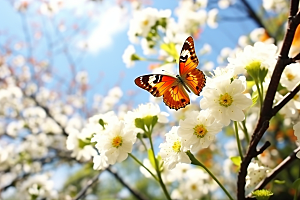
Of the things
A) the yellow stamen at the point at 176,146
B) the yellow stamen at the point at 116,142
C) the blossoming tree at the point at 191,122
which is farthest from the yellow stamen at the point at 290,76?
the yellow stamen at the point at 116,142

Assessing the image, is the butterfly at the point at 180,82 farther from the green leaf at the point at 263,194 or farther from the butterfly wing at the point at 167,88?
the green leaf at the point at 263,194

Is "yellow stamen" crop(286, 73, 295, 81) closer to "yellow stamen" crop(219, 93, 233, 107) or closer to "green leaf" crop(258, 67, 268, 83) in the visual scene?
"green leaf" crop(258, 67, 268, 83)

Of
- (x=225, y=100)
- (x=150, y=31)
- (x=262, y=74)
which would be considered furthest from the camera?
(x=150, y=31)

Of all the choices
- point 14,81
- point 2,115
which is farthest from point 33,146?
point 14,81

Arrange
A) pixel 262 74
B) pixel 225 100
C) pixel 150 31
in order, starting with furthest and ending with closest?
pixel 150 31, pixel 262 74, pixel 225 100

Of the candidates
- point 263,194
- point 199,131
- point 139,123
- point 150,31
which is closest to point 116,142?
→ point 139,123

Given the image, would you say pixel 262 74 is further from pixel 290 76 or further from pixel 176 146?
pixel 176 146

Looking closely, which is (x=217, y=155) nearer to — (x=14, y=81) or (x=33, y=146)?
(x=33, y=146)
